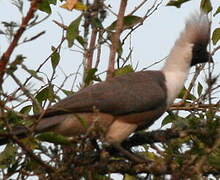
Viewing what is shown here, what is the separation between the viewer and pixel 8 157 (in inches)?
169

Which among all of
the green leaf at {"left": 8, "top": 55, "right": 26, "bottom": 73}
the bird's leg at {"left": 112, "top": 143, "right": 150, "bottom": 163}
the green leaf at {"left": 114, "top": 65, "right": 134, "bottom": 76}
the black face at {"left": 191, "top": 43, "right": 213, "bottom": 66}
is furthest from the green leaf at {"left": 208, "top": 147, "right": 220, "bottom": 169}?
the black face at {"left": 191, "top": 43, "right": 213, "bottom": 66}

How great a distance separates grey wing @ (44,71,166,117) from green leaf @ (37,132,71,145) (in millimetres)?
771

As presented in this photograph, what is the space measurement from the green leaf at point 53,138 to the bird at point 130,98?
15.3 inches

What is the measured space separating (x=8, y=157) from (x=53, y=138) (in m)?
0.82

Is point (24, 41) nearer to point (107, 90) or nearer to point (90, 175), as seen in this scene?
point (90, 175)

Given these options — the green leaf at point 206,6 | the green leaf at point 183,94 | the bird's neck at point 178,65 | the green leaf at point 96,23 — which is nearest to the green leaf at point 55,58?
the green leaf at point 96,23

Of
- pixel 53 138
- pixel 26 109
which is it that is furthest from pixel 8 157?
pixel 53 138

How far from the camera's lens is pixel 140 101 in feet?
16.1

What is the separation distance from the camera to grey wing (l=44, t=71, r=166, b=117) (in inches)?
180

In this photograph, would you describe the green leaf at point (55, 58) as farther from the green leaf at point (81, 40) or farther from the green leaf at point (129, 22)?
the green leaf at point (129, 22)

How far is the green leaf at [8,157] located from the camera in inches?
168

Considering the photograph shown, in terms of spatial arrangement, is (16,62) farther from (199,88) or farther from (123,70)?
(199,88)

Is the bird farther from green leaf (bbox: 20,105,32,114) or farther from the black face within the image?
green leaf (bbox: 20,105,32,114)

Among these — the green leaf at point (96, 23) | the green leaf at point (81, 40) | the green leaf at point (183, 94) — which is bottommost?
the green leaf at point (183, 94)
